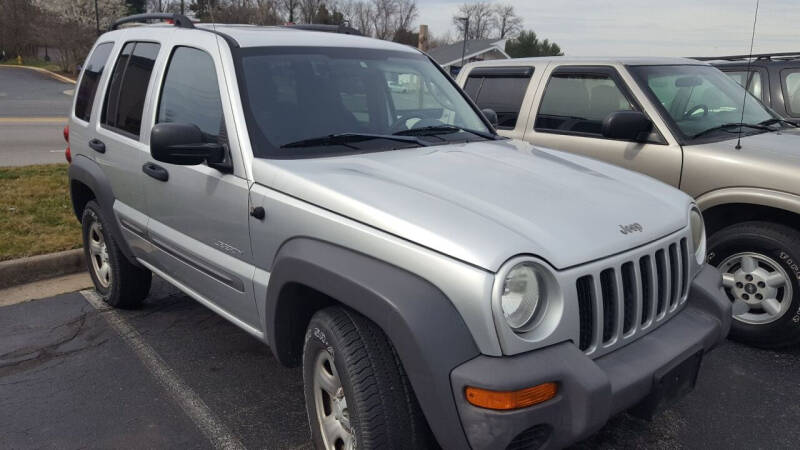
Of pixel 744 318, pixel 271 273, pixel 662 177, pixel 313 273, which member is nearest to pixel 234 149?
pixel 271 273

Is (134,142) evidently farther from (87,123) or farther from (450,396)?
(450,396)

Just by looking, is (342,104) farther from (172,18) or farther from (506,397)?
(506,397)

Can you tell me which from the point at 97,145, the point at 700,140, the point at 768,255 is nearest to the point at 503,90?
the point at 700,140

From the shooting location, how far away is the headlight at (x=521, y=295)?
83.0 inches

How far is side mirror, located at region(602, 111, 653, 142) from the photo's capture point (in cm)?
457

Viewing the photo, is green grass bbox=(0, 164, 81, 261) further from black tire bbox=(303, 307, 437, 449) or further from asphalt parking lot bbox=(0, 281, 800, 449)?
black tire bbox=(303, 307, 437, 449)

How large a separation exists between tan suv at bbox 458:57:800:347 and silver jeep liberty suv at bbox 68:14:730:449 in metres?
1.29

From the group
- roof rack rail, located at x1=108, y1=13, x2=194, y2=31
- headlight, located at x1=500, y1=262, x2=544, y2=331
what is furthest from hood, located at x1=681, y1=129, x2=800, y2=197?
roof rack rail, located at x1=108, y1=13, x2=194, y2=31

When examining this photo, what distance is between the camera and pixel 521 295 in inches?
84.5

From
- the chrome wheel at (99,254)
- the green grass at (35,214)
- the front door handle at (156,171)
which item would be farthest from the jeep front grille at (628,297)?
the green grass at (35,214)

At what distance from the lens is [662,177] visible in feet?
14.8

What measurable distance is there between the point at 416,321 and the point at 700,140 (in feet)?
10.9

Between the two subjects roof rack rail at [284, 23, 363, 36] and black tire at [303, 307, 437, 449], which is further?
roof rack rail at [284, 23, 363, 36]

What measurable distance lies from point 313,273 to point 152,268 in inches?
75.4
